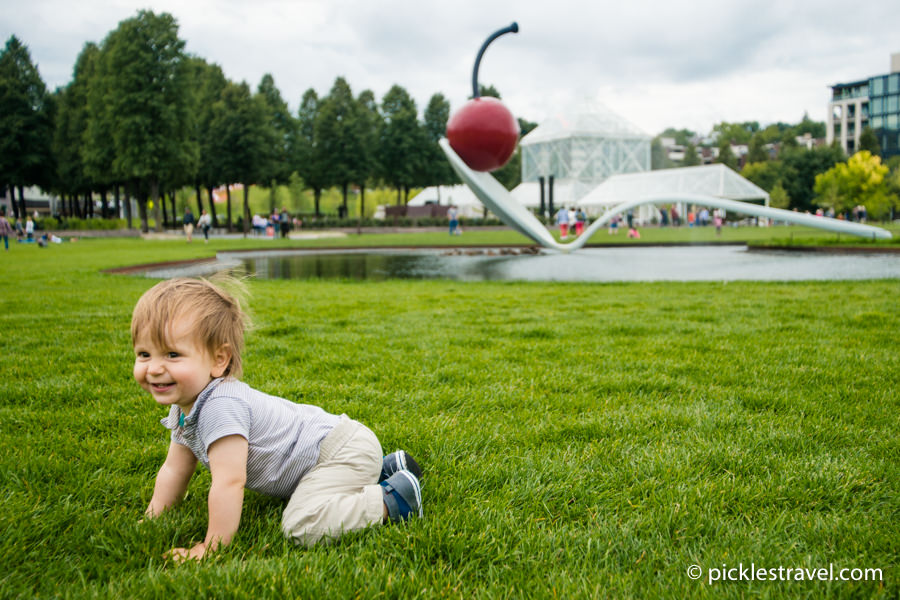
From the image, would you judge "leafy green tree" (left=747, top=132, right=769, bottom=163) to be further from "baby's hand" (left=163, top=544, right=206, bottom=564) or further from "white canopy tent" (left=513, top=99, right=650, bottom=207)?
"baby's hand" (left=163, top=544, right=206, bottom=564)

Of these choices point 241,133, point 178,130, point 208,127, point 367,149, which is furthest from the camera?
point 367,149

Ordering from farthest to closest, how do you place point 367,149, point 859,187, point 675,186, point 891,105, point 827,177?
point 891,105, point 827,177, point 859,187, point 675,186, point 367,149

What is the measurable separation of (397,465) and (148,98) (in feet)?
163

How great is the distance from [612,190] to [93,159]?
1836 inches

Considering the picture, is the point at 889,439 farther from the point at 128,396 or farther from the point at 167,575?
the point at 128,396

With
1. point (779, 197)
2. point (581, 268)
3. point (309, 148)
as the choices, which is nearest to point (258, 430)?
point (581, 268)

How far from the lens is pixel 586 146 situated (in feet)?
230

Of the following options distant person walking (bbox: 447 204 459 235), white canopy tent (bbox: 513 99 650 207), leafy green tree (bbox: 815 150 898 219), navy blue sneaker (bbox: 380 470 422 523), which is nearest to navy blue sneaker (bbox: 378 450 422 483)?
navy blue sneaker (bbox: 380 470 422 523)

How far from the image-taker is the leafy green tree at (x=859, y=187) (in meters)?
63.8

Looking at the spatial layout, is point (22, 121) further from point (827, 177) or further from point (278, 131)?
point (827, 177)

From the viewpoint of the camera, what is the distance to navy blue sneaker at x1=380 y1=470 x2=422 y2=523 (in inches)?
101

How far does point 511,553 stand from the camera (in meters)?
2.26

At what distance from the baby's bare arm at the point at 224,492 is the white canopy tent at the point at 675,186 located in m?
61.1

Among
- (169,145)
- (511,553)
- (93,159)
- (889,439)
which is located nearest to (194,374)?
(511,553)
